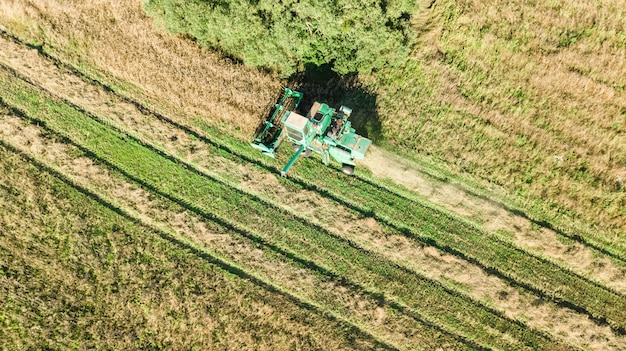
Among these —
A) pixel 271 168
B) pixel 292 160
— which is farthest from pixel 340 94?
pixel 271 168

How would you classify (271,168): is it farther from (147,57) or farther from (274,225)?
(147,57)

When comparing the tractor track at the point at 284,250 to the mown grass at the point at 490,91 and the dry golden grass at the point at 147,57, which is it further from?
the mown grass at the point at 490,91

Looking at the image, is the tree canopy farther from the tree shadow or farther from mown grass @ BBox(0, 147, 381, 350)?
mown grass @ BBox(0, 147, 381, 350)

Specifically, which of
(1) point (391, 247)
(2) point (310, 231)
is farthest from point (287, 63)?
(1) point (391, 247)

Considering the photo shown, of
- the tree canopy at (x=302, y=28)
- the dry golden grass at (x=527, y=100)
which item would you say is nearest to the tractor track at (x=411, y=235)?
the dry golden grass at (x=527, y=100)

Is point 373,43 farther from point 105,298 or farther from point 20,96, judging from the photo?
point 20,96

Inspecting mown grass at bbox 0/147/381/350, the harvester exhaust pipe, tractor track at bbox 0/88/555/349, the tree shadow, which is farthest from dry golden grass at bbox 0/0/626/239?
mown grass at bbox 0/147/381/350
